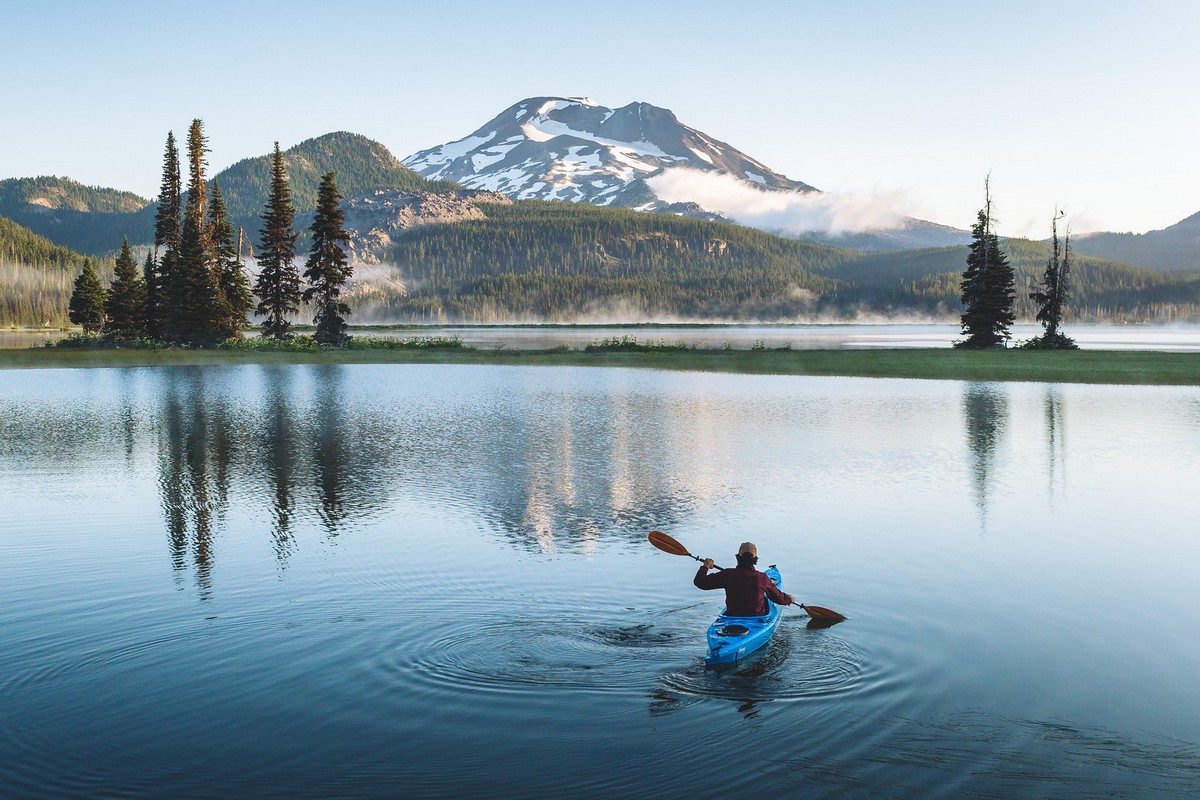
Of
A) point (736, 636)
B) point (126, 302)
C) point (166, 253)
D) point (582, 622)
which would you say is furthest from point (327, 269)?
point (736, 636)

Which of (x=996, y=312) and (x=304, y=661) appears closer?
(x=304, y=661)

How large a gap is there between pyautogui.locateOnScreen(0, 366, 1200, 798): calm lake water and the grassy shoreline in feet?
117

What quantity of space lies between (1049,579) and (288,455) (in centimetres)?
2022

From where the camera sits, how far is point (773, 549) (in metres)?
17.2

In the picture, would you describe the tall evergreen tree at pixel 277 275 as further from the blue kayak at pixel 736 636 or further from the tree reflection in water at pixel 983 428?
the blue kayak at pixel 736 636

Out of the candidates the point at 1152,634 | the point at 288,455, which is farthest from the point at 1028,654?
the point at 288,455

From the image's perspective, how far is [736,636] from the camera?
38.0 ft

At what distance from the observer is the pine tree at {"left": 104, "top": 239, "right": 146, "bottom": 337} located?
106 meters

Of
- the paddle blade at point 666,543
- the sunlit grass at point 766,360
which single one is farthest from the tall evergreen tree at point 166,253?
the paddle blade at point 666,543

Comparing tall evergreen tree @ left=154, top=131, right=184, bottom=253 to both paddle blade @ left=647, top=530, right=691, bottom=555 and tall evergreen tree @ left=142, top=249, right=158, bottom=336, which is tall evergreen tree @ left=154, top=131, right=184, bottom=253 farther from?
paddle blade @ left=647, top=530, right=691, bottom=555

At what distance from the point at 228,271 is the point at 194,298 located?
9.42m

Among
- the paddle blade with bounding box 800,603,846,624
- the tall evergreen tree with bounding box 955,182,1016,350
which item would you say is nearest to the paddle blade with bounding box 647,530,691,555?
the paddle blade with bounding box 800,603,846,624

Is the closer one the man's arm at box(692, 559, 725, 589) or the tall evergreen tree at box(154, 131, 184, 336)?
the man's arm at box(692, 559, 725, 589)

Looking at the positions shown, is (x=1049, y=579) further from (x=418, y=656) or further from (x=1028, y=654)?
(x=418, y=656)
